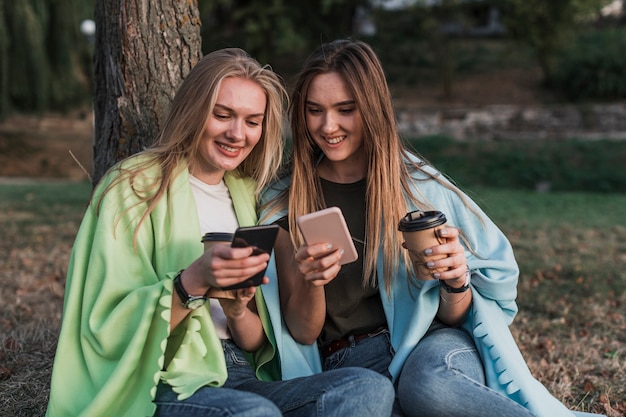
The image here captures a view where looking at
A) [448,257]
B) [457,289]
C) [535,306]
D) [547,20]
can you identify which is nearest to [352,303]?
[457,289]

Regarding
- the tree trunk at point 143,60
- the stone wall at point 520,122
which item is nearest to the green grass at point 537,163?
the stone wall at point 520,122

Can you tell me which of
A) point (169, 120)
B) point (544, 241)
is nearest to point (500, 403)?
point (169, 120)

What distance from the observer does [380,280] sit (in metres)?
2.75

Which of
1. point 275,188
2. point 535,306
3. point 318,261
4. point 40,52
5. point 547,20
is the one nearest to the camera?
point 318,261

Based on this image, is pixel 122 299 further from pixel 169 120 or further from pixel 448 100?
pixel 448 100

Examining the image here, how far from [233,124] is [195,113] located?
0.48 feet

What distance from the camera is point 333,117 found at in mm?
2746

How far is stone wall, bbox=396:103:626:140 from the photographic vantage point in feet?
56.4

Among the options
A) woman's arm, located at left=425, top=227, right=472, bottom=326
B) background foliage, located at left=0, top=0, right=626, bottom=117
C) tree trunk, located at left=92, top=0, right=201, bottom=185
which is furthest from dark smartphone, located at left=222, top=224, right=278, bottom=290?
background foliage, located at left=0, top=0, right=626, bottom=117

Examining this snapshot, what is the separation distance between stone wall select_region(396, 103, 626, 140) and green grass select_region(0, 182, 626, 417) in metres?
Result: 6.85

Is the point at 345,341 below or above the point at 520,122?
above

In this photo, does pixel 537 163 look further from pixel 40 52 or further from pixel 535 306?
pixel 40 52

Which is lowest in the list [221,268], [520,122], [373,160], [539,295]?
[539,295]

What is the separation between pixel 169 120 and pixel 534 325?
311 cm
